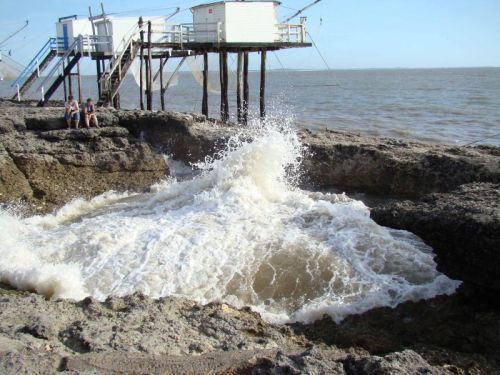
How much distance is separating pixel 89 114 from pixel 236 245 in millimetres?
6057

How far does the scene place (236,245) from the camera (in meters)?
7.62

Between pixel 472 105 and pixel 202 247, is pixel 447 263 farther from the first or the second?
pixel 472 105

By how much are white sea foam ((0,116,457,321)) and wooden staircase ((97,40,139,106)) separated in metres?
5.94

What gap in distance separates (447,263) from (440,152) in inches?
199

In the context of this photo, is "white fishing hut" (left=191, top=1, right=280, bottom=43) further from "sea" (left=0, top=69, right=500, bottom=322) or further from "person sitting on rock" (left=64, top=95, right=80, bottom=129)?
"person sitting on rock" (left=64, top=95, right=80, bottom=129)

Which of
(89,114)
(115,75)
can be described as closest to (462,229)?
(89,114)

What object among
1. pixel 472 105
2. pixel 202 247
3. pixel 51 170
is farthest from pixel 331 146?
pixel 472 105

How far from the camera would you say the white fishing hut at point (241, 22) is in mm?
17094

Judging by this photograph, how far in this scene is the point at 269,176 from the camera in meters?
10.4

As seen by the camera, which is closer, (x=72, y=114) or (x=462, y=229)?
(x=462, y=229)

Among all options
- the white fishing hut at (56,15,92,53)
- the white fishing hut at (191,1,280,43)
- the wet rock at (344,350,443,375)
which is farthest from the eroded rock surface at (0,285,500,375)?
the white fishing hut at (56,15,92,53)

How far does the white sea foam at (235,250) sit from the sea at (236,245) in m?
0.02

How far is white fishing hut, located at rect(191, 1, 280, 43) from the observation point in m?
17.1

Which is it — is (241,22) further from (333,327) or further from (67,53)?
(333,327)
